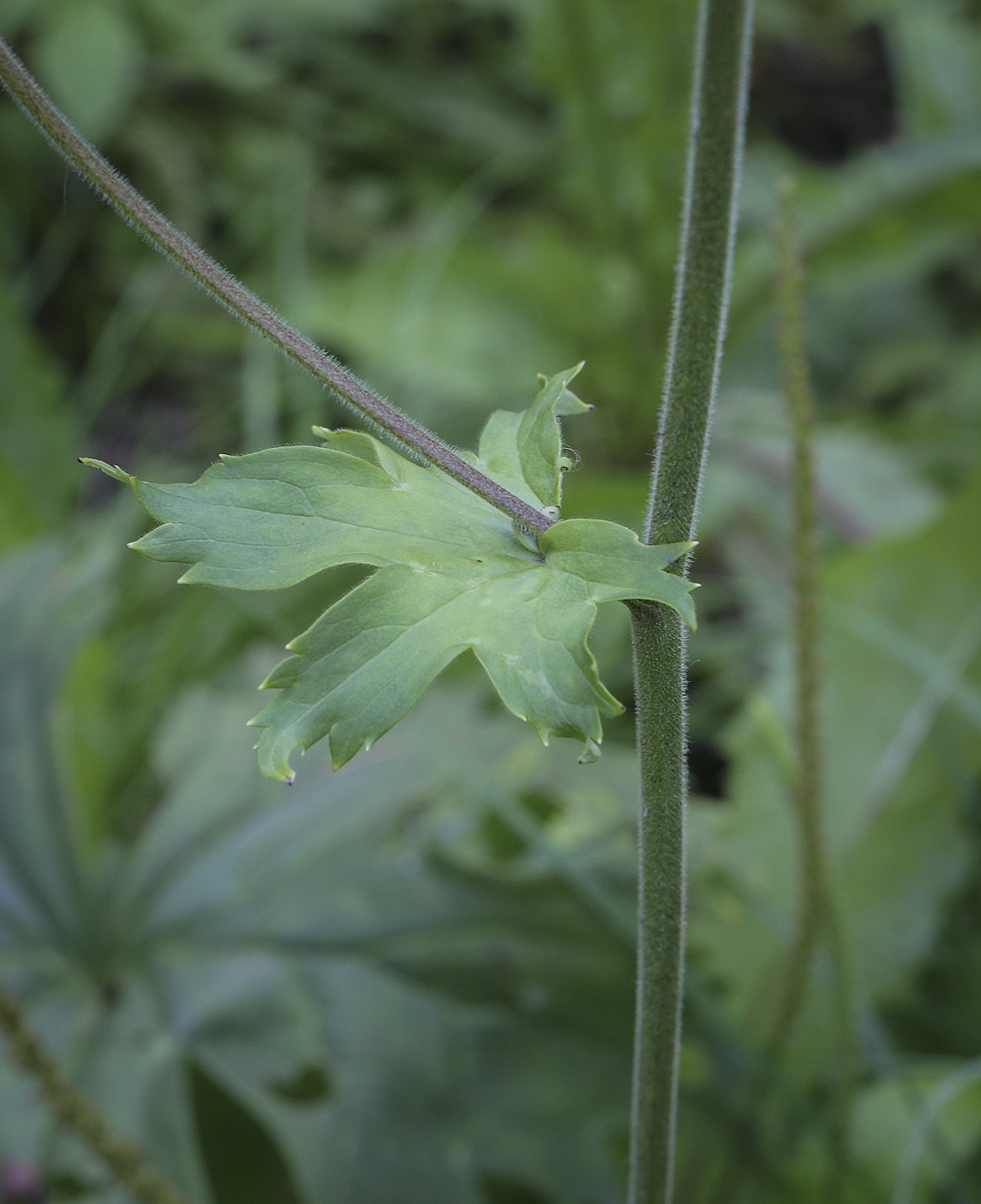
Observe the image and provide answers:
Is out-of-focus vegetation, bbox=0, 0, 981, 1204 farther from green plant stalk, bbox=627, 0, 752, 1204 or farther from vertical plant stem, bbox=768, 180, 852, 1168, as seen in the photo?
green plant stalk, bbox=627, 0, 752, 1204

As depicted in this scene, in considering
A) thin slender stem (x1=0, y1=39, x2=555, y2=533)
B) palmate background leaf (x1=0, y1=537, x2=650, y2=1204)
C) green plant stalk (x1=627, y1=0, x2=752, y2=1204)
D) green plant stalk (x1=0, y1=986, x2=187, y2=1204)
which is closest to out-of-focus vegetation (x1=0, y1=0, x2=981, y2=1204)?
palmate background leaf (x1=0, y1=537, x2=650, y2=1204)

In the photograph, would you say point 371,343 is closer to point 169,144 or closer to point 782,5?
point 169,144

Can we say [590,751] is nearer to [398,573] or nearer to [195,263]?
[398,573]

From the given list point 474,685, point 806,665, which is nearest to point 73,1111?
point 806,665

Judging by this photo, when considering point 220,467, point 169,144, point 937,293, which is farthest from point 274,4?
point 220,467

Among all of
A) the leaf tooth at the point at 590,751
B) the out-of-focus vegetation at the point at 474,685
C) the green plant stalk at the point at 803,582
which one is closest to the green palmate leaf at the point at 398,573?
the leaf tooth at the point at 590,751
